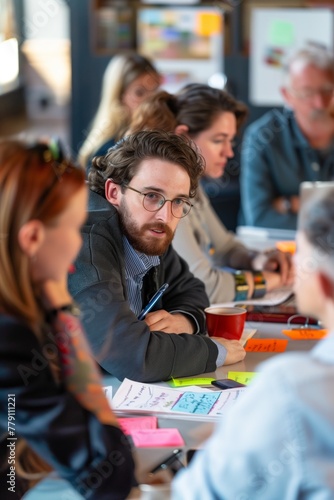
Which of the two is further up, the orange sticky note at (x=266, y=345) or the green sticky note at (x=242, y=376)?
the green sticky note at (x=242, y=376)

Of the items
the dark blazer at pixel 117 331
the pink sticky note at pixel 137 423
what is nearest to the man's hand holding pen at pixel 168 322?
the dark blazer at pixel 117 331

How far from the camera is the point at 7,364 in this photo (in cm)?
128

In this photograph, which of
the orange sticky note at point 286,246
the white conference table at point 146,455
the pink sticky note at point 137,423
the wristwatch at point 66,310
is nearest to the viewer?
the wristwatch at point 66,310

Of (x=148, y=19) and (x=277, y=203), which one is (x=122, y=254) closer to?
(x=277, y=203)

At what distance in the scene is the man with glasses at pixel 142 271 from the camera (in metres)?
1.89

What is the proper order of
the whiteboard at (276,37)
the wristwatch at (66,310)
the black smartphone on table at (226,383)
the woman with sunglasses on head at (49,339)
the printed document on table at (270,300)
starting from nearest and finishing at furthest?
the woman with sunglasses on head at (49,339)
the wristwatch at (66,310)
the black smartphone on table at (226,383)
the printed document on table at (270,300)
the whiteboard at (276,37)

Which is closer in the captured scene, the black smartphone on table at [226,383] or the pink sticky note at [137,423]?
the pink sticky note at [137,423]

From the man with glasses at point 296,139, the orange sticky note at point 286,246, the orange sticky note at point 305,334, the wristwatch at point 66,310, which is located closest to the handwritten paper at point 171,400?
the wristwatch at point 66,310

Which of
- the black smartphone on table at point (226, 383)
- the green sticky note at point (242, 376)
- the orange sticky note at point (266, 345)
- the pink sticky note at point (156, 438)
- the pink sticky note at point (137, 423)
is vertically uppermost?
the pink sticky note at point (156, 438)

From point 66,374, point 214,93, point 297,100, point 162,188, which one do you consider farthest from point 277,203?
point 66,374

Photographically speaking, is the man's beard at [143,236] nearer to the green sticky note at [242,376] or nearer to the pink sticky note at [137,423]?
the green sticky note at [242,376]

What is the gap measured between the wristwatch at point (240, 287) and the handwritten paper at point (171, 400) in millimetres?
886

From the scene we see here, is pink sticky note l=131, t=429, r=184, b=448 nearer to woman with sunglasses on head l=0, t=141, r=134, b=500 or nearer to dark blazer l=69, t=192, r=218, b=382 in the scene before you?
woman with sunglasses on head l=0, t=141, r=134, b=500

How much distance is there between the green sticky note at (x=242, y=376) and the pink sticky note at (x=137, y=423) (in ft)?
1.02
